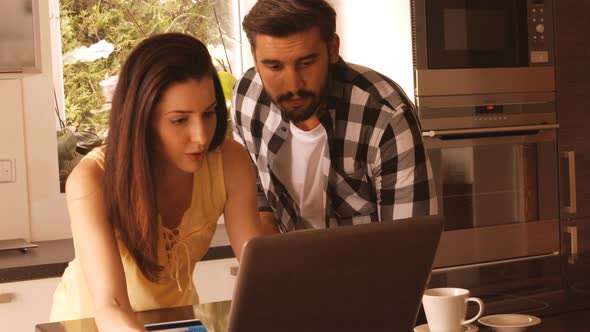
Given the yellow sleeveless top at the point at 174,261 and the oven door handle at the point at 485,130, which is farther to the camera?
the oven door handle at the point at 485,130

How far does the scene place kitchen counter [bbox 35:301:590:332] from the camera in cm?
167

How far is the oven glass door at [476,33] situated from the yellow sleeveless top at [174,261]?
56.2 inches

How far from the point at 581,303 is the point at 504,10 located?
1.18m

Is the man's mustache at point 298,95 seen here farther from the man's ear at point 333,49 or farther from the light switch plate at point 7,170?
the light switch plate at point 7,170

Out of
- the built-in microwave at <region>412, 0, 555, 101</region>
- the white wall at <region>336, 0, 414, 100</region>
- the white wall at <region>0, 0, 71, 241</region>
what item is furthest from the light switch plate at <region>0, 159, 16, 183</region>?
the built-in microwave at <region>412, 0, 555, 101</region>

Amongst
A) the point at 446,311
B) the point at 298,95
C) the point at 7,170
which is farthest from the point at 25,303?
the point at 446,311

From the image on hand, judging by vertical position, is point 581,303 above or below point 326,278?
below

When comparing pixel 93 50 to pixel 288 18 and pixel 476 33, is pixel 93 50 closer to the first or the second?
pixel 476 33

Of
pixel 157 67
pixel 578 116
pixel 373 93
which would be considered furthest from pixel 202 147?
pixel 578 116

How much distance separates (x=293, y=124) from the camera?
6.98 ft

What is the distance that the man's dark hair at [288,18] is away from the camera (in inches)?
74.4

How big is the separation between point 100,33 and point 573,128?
190cm

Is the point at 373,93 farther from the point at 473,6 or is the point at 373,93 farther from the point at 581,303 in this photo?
the point at 581,303

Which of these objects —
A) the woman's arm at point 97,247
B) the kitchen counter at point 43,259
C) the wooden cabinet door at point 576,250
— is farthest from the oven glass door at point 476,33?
the woman's arm at point 97,247
